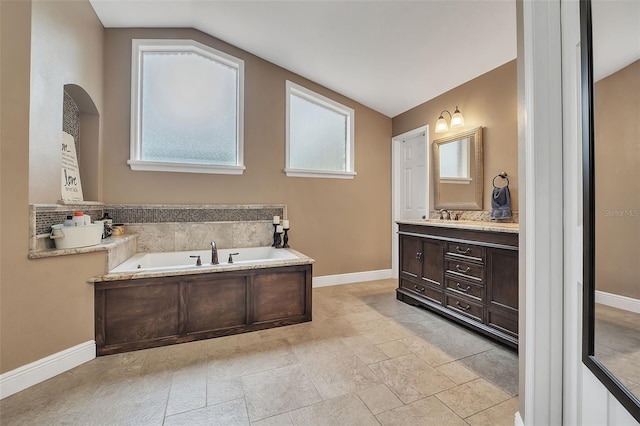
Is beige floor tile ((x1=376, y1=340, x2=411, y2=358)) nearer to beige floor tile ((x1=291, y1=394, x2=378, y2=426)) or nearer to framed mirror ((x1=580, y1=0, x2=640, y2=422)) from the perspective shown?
beige floor tile ((x1=291, y1=394, x2=378, y2=426))

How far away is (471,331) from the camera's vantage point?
242 cm

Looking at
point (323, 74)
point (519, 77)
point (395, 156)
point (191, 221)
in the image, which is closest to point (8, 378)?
point (191, 221)

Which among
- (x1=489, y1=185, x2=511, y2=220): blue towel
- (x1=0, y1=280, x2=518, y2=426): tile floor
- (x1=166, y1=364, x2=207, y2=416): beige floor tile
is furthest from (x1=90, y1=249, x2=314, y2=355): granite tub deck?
(x1=489, y1=185, x2=511, y2=220): blue towel

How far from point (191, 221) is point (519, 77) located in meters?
3.20

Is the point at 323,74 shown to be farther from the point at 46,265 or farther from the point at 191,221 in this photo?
the point at 46,265

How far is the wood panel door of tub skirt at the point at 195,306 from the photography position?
6.82 feet

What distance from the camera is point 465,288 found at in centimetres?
242

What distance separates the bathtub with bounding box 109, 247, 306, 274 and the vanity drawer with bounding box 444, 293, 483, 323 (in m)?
1.44

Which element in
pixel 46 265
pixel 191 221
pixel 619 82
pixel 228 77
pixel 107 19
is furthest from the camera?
pixel 228 77

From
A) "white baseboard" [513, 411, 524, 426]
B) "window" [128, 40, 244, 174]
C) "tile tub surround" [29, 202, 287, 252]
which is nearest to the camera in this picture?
"white baseboard" [513, 411, 524, 426]

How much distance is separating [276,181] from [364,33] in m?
1.91

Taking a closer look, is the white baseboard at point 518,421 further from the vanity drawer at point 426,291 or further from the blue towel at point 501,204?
the blue towel at point 501,204

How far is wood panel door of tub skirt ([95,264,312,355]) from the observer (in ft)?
6.82

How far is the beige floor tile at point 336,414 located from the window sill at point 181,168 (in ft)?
8.67
